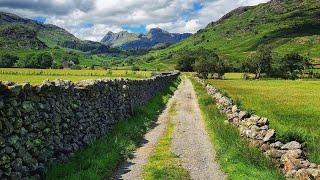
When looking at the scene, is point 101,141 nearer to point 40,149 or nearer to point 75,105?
point 75,105

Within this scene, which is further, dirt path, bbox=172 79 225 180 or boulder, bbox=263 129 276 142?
boulder, bbox=263 129 276 142

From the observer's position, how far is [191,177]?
47.1 ft

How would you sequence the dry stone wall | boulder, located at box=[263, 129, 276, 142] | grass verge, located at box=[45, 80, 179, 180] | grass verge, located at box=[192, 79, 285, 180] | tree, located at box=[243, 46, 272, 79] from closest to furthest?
1. the dry stone wall
2. grass verge, located at box=[45, 80, 179, 180]
3. grass verge, located at box=[192, 79, 285, 180]
4. boulder, located at box=[263, 129, 276, 142]
5. tree, located at box=[243, 46, 272, 79]

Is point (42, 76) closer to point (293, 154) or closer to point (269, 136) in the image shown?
point (269, 136)

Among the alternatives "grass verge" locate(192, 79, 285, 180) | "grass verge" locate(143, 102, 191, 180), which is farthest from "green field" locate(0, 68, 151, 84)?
"grass verge" locate(143, 102, 191, 180)

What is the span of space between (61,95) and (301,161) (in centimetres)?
968

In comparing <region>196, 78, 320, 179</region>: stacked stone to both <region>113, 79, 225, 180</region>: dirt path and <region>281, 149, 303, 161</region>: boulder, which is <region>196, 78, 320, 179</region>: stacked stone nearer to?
<region>281, 149, 303, 161</region>: boulder

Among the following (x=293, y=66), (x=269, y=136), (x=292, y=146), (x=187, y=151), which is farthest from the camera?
(x=293, y=66)

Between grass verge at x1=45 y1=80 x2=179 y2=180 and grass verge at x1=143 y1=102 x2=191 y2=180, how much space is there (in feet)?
4.35

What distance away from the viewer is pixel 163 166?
51.3 ft

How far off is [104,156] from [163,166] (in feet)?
8.79

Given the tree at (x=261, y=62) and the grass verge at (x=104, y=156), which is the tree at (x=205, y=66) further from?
the grass verge at (x=104, y=156)

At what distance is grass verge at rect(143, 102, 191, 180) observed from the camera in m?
14.3

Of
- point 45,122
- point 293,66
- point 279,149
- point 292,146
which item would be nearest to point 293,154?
point 292,146
